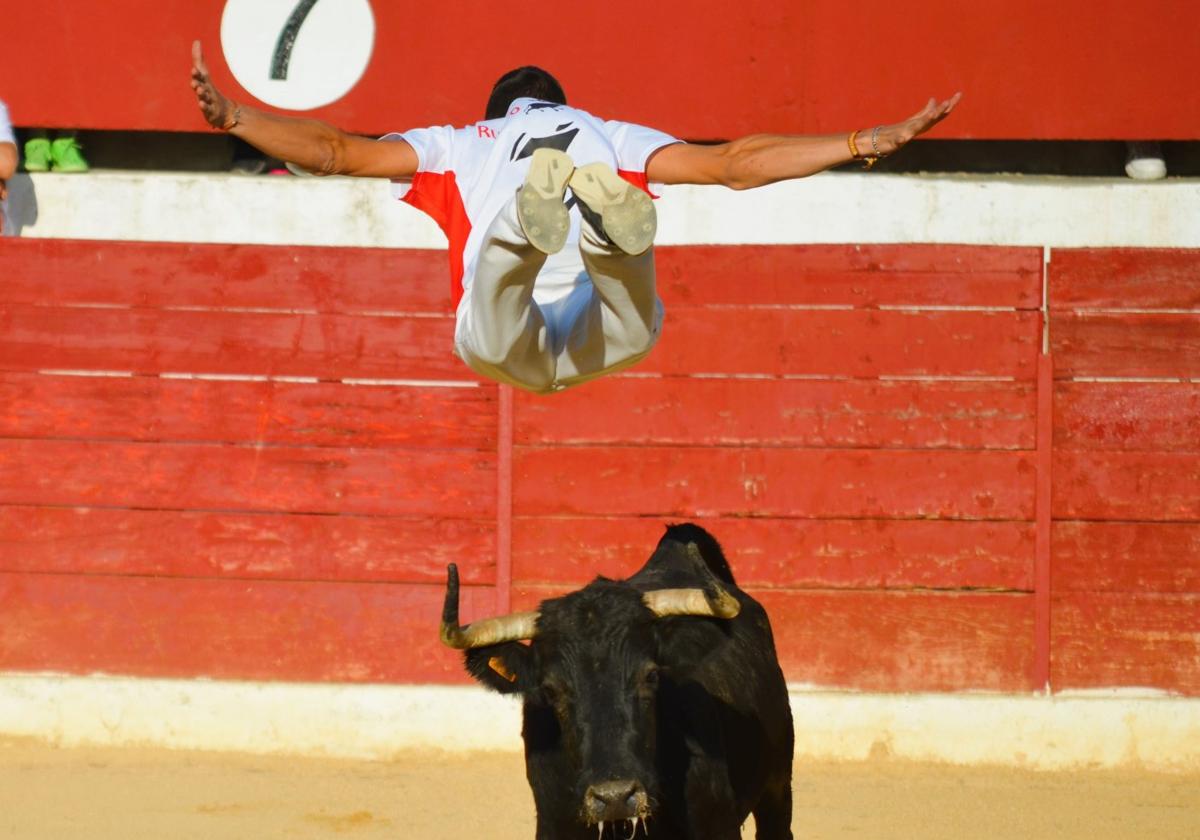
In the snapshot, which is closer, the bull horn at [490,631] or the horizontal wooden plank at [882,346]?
the bull horn at [490,631]

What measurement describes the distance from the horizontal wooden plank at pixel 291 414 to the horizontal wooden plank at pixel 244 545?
360mm

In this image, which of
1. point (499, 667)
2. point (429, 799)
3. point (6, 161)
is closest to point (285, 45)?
point (6, 161)

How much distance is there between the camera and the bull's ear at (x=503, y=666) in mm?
4930

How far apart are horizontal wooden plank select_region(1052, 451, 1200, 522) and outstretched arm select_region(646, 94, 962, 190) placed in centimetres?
413

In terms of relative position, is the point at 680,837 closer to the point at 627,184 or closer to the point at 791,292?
the point at 627,184

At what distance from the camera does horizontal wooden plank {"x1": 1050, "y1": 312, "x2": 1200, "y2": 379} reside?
8312mm

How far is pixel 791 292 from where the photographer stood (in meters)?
8.42

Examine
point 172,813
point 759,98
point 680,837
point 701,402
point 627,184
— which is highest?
point 759,98

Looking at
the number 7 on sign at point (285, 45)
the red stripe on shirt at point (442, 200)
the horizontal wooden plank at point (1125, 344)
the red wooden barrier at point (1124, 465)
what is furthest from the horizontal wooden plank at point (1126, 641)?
the number 7 on sign at point (285, 45)

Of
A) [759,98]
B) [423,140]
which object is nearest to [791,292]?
[759,98]

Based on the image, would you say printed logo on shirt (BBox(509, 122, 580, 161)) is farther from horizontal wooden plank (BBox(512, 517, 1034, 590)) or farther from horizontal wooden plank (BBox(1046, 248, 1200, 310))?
horizontal wooden plank (BBox(1046, 248, 1200, 310))

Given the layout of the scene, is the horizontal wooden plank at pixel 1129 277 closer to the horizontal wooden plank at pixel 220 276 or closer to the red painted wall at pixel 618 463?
the red painted wall at pixel 618 463

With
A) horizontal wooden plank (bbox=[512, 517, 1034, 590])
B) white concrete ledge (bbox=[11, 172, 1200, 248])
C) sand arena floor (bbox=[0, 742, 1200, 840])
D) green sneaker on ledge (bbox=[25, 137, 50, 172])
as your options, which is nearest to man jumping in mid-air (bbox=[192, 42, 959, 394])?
sand arena floor (bbox=[0, 742, 1200, 840])

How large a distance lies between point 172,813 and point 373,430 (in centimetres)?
212
